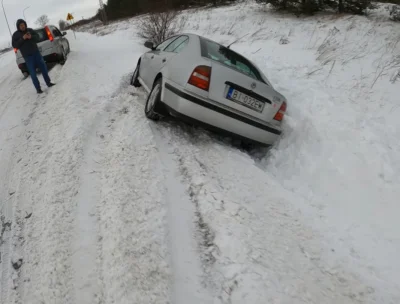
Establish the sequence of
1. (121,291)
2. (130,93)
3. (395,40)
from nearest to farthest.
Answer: (121,291) < (130,93) < (395,40)

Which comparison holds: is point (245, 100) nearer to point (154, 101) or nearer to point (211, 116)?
point (211, 116)

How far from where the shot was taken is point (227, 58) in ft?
13.9

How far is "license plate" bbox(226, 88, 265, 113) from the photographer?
3.71 m

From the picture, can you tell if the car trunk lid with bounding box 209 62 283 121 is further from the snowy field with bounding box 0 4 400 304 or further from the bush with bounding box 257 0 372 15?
the bush with bounding box 257 0 372 15

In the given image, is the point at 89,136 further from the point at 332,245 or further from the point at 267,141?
the point at 332,245

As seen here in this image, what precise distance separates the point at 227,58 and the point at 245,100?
832 millimetres

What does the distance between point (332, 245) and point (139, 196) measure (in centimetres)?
188

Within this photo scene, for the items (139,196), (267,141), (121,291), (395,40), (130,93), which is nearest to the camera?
(121,291)

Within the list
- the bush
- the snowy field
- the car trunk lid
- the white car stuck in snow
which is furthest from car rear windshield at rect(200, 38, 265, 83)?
the bush

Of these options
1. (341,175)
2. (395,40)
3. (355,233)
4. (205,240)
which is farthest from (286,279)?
(395,40)

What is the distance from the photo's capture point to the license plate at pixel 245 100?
371 cm

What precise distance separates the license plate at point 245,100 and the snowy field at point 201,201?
26.5 inches

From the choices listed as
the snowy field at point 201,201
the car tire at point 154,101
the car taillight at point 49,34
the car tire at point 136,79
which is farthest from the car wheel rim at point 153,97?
the car taillight at point 49,34

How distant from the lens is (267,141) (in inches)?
160
